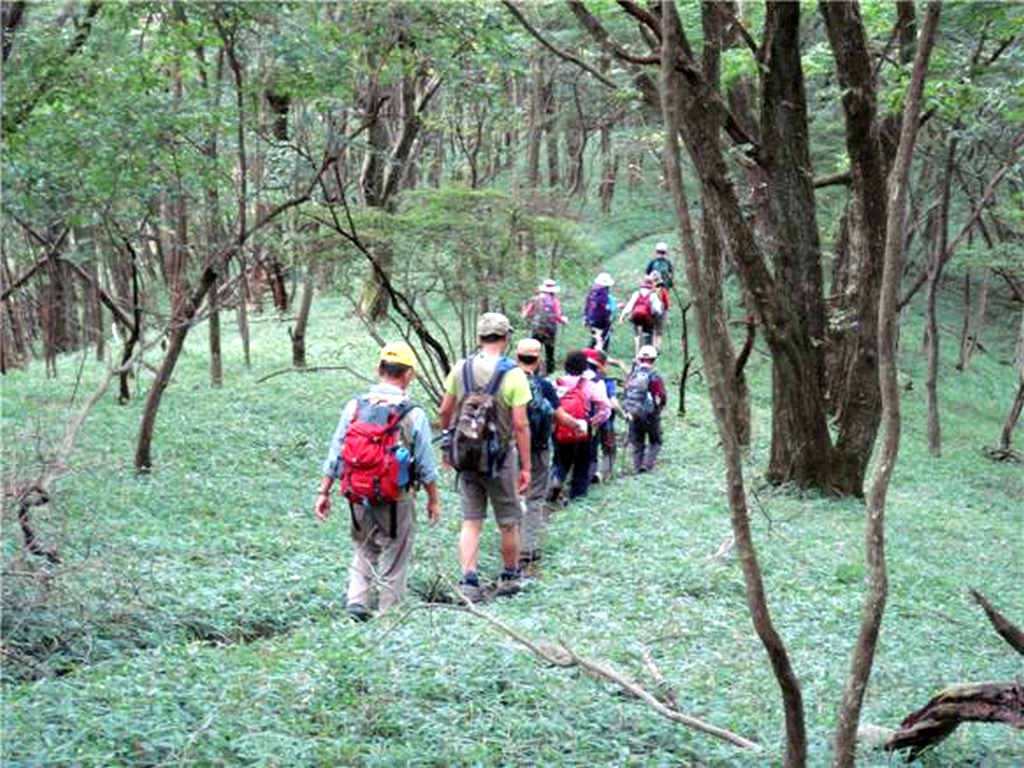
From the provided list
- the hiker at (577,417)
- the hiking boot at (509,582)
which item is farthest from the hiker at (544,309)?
the hiking boot at (509,582)

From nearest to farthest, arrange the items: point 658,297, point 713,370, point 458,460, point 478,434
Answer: point 713,370, point 478,434, point 458,460, point 658,297

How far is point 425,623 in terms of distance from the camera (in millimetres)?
7020

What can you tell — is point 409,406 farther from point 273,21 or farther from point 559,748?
point 273,21

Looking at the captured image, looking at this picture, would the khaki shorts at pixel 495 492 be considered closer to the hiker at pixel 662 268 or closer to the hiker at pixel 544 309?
the hiker at pixel 544 309

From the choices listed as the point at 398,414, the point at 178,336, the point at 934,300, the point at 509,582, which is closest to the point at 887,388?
the point at 398,414

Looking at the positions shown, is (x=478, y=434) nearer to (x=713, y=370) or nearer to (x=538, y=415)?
(x=538, y=415)

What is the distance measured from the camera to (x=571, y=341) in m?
26.0

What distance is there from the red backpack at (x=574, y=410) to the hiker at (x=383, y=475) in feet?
13.4

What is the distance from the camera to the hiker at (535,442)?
9.81 meters

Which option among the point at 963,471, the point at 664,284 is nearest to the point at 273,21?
the point at 664,284

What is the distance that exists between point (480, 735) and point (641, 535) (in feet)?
18.9

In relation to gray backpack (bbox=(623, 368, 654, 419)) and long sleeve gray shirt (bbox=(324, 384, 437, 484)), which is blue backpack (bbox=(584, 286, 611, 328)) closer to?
gray backpack (bbox=(623, 368, 654, 419))

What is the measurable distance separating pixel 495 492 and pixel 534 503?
1.47m

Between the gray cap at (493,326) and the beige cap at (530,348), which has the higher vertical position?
the gray cap at (493,326)
